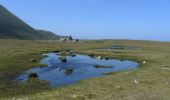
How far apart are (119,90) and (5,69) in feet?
97.6

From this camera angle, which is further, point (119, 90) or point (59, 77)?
point (59, 77)

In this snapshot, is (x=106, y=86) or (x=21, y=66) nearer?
(x=106, y=86)

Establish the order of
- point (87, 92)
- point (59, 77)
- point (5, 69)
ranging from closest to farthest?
1. point (87, 92)
2. point (59, 77)
3. point (5, 69)

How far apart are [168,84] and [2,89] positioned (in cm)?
2206

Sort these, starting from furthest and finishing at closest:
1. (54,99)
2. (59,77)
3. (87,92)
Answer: (59,77) → (87,92) → (54,99)

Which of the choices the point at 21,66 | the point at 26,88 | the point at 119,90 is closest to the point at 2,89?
the point at 26,88

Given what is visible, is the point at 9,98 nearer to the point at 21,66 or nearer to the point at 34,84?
the point at 34,84

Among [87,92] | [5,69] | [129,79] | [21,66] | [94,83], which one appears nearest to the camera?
[87,92]

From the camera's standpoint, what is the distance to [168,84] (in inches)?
1738

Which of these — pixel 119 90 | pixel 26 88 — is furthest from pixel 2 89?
pixel 119 90

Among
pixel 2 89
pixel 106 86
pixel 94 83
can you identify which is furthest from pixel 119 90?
pixel 2 89

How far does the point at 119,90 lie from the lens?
132 feet

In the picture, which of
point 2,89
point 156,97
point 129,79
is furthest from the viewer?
point 129,79

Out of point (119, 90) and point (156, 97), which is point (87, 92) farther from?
point (156, 97)
